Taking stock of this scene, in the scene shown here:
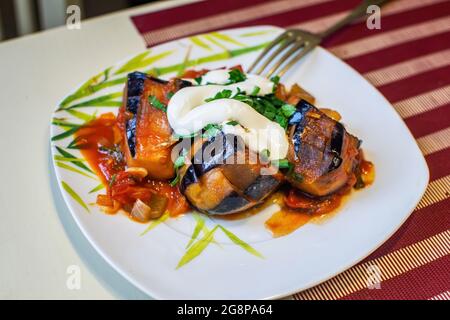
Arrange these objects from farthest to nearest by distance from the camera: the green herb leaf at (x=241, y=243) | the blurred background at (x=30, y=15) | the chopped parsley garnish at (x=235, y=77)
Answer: the blurred background at (x=30, y=15), the chopped parsley garnish at (x=235, y=77), the green herb leaf at (x=241, y=243)

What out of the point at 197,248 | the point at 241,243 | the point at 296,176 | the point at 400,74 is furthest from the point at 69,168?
the point at 400,74

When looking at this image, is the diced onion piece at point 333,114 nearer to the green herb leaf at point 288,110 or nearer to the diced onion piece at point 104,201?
the green herb leaf at point 288,110

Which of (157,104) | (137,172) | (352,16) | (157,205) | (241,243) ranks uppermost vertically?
(352,16)

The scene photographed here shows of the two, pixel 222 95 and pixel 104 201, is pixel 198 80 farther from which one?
pixel 104 201

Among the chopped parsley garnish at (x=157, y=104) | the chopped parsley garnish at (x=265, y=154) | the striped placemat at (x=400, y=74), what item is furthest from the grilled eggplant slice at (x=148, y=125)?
the striped placemat at (x=400, y=74)

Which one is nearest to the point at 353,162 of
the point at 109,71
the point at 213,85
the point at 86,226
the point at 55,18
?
the point at 213,85

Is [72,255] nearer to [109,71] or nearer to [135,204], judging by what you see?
[135,204]
